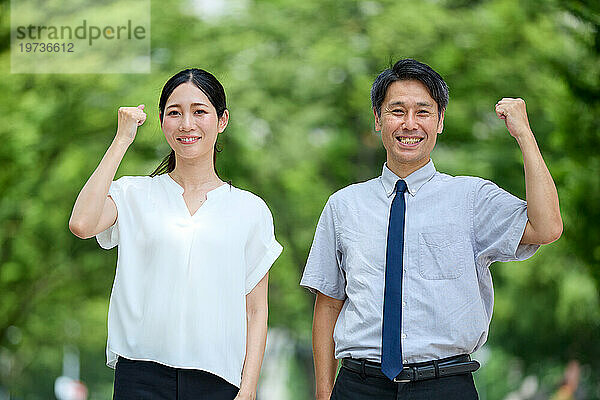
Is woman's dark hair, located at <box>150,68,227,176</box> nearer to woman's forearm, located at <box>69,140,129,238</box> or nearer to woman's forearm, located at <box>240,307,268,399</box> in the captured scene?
woman's forearm, located at <box>69,140,129,238</box>

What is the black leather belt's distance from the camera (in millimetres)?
2277

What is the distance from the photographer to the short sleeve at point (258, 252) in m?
2.43

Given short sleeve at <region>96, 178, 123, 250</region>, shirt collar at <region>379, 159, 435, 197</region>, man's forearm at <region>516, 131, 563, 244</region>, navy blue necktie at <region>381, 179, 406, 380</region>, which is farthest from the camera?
shirt collar at <region>379, 159, 435, 197</region>

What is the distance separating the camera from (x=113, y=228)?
241 cm

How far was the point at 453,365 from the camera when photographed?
2303 mm

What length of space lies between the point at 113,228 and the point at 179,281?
0.27 metres

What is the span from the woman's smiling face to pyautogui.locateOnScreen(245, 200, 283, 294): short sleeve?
0.27 metres

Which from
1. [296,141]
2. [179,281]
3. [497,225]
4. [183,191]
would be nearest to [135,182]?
[183,191]

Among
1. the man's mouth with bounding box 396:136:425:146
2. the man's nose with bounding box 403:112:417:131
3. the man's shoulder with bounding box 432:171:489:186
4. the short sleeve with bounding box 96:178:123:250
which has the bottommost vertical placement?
the short sleeve with bounding box 96:178:123:250

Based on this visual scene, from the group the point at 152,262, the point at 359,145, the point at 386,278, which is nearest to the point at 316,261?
the point at 386,278

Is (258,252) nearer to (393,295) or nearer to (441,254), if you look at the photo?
(393,295)

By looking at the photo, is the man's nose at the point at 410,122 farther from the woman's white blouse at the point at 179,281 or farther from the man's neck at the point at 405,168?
the woman's white blouse at the point at 179,281

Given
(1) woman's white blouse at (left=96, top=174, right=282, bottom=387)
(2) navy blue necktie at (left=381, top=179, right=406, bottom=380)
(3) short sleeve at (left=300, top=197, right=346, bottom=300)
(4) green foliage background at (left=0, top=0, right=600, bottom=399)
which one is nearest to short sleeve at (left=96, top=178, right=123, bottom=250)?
(1) woman's white blouse at (left=96, top=174, right=282, bottom=387)

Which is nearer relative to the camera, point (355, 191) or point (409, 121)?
point (409, 121)
